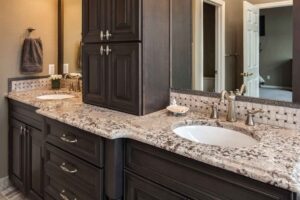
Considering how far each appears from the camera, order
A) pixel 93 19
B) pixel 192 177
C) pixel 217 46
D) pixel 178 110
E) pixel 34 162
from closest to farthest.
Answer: pixel 192 177 < pixel 178 110 < pixel 217 46 < pixel 93 19 < pixel 34 162

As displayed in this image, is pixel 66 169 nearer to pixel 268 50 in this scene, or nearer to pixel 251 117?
pixel 251 117

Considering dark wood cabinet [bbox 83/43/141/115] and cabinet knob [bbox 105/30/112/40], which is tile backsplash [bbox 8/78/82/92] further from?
cabinet knob [bbox 105/30/112/40]

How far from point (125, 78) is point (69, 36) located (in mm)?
1511

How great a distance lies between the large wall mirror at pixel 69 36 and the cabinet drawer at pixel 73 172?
122cm

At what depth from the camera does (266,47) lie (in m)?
1.55

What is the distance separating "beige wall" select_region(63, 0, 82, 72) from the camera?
9.20 feet

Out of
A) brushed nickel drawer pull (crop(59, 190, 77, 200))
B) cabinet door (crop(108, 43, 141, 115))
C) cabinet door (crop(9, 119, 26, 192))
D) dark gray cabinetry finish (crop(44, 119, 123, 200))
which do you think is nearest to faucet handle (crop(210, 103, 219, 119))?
cabinet door (crop(108, 43, 141, 115))

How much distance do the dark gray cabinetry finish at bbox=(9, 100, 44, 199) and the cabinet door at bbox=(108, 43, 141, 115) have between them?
717mm

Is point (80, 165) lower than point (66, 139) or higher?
lower

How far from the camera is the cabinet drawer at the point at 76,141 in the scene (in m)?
1.45

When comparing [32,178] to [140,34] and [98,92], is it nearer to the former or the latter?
[98,92]

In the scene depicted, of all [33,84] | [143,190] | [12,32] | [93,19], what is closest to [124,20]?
[93,19]

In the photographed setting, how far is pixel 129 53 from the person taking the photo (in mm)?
1636

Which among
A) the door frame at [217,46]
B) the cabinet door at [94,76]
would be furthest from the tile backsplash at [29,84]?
the door frame at [217,46]
